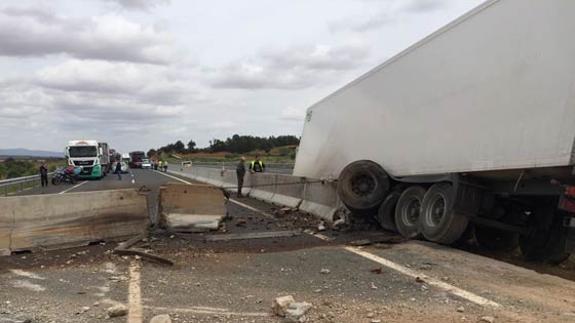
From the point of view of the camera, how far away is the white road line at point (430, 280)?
625 centimetres

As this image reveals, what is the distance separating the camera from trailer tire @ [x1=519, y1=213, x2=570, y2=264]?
947 centimetres

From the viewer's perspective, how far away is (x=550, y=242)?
955 cm

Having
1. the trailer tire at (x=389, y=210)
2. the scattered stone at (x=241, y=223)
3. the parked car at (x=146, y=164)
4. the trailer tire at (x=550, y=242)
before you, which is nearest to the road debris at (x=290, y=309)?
the trailer tire at (x=550, y=242)

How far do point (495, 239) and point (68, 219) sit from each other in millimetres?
7213

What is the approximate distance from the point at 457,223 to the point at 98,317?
587 cm

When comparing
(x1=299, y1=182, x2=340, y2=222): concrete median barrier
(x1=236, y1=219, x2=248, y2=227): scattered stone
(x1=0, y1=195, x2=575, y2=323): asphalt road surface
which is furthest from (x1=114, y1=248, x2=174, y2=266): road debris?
(x1=299, y1=182, x2=340, y2=222): concrete median barrier

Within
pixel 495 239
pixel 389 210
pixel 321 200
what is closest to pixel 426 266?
pixel 495 239

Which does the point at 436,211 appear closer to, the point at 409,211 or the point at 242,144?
the point at 409,211

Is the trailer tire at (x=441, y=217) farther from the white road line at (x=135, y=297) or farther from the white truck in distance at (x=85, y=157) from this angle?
the white truck in distance at (x=85, y=157)

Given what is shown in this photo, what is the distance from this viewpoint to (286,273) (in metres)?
7.79

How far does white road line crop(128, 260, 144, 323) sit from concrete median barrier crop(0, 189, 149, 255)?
195 centimetres

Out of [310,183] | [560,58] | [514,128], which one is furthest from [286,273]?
[310,183]

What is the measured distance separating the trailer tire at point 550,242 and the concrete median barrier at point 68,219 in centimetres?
657

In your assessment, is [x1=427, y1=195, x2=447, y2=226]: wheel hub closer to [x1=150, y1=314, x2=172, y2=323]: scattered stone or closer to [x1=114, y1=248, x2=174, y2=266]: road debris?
[x1=114, y1=248, x2=174, y2=266]: road debris
